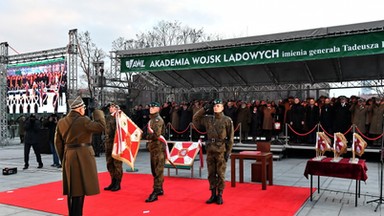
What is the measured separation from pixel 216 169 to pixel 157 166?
46.1 inches

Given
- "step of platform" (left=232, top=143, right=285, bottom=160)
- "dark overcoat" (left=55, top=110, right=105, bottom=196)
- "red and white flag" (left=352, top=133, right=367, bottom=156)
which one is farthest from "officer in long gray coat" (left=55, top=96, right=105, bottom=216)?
"step of platform" (left=232, top=143, right=285, bottom=160)

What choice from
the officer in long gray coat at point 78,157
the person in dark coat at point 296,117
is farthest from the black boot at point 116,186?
the person in dark coat at point 296,117

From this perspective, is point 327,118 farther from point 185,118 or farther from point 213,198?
point 213,198

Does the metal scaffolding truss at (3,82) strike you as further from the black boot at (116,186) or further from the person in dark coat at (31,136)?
the black boot at (116,186)

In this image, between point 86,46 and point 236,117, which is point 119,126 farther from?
point 86,46

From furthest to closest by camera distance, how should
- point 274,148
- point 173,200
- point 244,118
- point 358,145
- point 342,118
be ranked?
1. point 244,118
2. point 274,148
3. point 342,118
4. point 358,145
5. point 173,200

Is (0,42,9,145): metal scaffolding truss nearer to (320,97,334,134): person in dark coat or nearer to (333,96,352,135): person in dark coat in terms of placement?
(320,97,334,134): person in dark coat

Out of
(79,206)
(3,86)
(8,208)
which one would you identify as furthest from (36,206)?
(3,86)

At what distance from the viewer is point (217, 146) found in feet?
19.9

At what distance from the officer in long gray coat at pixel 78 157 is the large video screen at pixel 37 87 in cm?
1270

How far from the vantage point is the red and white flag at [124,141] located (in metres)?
5.84

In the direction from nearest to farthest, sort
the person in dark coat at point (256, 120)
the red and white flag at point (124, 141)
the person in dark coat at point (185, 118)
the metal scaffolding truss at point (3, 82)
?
the red and white flag at point (124, 141), the person in dark coat at point (256, 120), the person in dark coat at point (185, 118), the metal scaffolding truss at point (3, 82)

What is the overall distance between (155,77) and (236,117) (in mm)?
5396

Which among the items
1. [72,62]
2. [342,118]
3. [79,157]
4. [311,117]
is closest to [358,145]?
[79,157]
